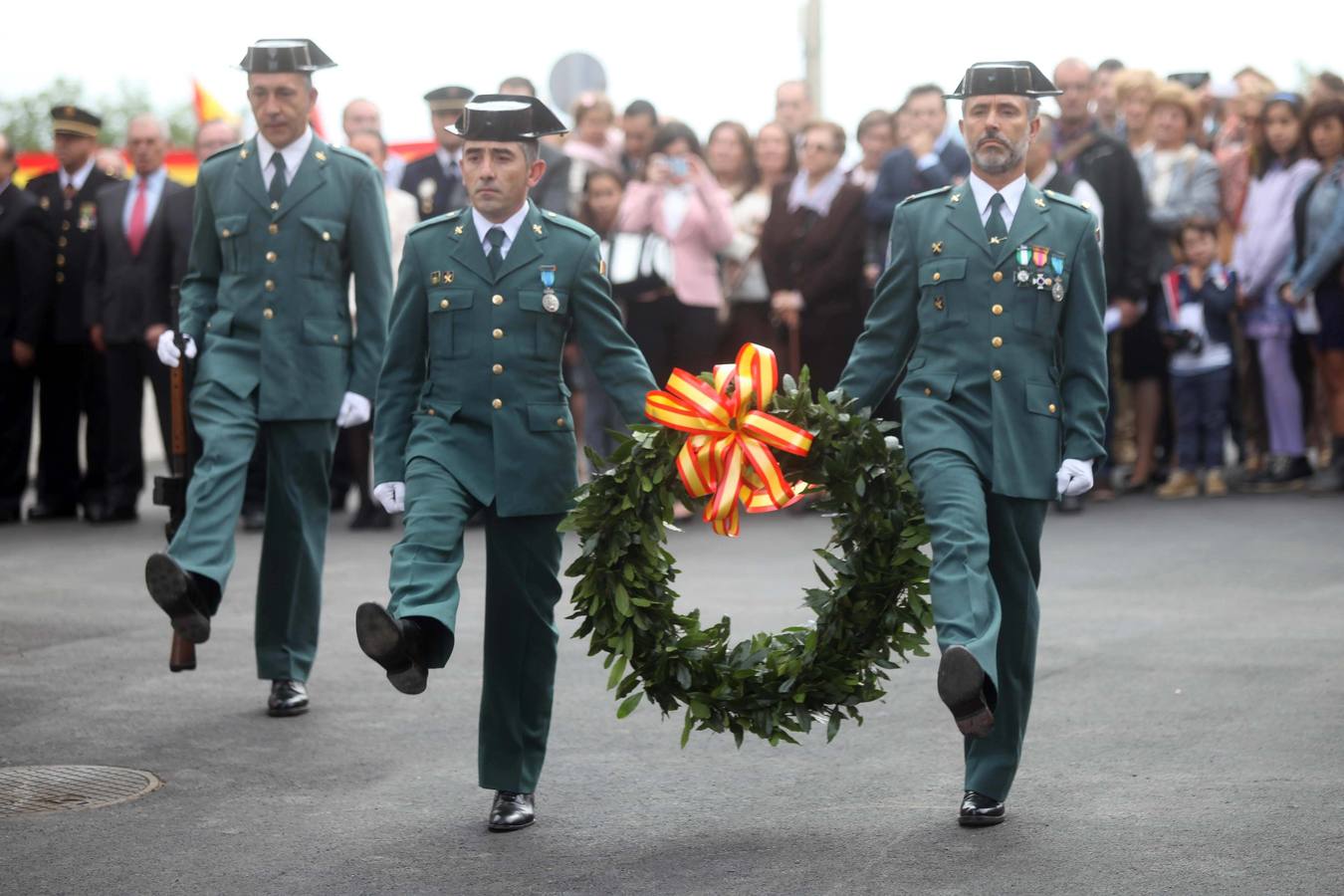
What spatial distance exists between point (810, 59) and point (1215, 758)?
1557 centimetres

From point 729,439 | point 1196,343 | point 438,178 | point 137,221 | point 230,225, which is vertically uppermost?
point 438,178

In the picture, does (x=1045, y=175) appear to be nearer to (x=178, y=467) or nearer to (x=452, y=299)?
(x=178, y=467)

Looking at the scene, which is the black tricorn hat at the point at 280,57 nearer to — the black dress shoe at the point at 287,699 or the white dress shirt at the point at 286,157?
the white dress shirt at the point at 286,157

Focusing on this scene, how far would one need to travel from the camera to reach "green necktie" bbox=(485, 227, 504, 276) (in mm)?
5852

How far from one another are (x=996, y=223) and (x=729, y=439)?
1.04m

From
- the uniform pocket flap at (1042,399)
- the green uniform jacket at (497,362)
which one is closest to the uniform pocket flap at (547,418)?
the green uniform jacket at (497,362)

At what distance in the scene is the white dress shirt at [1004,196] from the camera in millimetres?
5777

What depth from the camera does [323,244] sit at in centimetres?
745

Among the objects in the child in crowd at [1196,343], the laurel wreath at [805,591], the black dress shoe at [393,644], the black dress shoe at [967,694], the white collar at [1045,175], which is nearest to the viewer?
the black dress shoe at [967,694]

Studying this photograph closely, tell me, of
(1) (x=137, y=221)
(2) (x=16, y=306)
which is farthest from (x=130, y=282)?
(2) (x=16, y=306)

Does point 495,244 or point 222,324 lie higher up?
point 495,244

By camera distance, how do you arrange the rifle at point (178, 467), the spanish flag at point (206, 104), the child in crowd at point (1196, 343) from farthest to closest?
1. the spanish flag at point (206, 104)
2. the child in crowd at point (1196, 343)
3. the rifle at point (178, 467)

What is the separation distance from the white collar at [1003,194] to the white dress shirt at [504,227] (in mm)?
1324

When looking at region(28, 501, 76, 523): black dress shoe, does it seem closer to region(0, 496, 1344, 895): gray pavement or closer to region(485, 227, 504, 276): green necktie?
region(0, 496, 1344, 895): gray pavement
